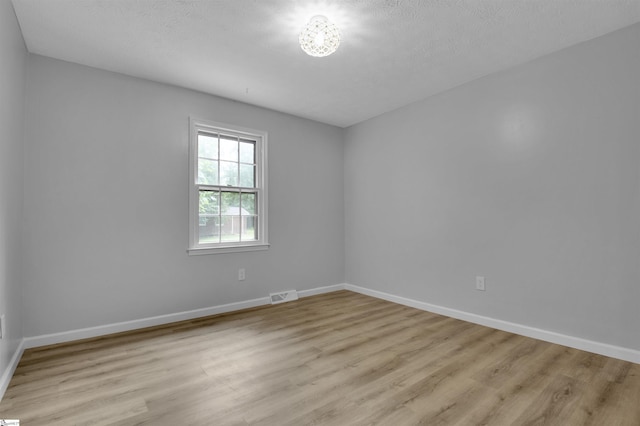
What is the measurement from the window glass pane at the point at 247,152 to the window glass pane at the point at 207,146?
33 centimetres

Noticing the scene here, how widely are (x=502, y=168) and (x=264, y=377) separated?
2795 mm

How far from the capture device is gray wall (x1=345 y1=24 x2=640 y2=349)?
2348 mm

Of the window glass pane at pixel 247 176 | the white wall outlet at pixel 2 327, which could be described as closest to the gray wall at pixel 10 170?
the white wall outlet at pixel 2 327

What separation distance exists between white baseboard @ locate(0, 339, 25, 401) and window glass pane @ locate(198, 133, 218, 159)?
88.9 inches

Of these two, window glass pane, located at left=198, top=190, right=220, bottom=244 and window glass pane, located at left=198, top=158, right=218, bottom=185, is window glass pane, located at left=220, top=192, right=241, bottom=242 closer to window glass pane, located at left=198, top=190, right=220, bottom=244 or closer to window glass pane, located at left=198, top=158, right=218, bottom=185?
window glass pane, located at left=198, top=190, right=220, bottom=244

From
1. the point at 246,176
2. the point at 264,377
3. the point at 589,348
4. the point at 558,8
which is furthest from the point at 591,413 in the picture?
the point at 246,176

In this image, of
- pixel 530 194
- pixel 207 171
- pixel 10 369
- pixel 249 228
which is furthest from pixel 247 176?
pixel 530 194

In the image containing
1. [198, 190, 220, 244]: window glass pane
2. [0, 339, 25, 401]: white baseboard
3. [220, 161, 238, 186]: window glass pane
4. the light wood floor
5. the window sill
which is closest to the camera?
the light wood floor

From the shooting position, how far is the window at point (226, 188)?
3.43 meters

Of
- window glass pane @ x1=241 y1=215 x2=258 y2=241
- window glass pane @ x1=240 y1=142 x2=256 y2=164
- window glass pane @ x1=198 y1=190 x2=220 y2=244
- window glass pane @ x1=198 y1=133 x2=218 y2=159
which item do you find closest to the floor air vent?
window glass pane @ x1=241 y1=215 x2=258 y2=241

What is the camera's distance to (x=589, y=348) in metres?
2.44

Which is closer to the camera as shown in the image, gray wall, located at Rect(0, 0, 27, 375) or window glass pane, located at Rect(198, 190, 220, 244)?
gray wall, located at Rect(0, 0, 27, 375)

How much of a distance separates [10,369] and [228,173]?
245 cm

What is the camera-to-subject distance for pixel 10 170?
2109mm
